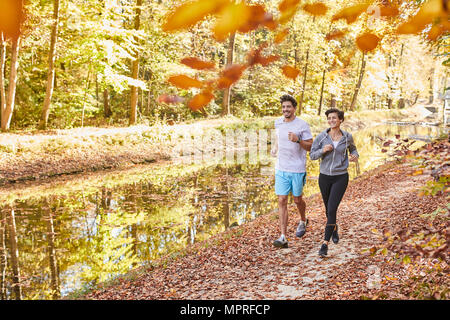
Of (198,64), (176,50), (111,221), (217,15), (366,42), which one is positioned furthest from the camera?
(176,50)

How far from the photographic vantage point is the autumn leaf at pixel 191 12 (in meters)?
1.64

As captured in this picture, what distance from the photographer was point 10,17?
1.38 meters

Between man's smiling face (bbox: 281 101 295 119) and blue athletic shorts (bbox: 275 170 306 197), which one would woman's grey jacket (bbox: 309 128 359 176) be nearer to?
blue athletic shorts (bbox: 275 170 306 197)

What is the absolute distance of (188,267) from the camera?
218 inches

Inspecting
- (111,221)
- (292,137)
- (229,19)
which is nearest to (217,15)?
(229,19)

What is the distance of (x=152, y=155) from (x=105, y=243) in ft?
35.4

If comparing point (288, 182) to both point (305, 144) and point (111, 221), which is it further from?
point (111, 221)

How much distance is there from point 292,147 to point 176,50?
67.8 feet

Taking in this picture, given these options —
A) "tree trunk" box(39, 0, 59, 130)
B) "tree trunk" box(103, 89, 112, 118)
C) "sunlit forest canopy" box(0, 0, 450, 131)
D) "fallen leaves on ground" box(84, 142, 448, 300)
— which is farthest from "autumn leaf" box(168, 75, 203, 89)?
"tree trunk" box(103, 89, 112, 118)

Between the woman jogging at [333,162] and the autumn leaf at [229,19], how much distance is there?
3547 millimetres

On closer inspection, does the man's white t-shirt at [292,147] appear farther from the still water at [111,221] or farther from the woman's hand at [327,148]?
the still water at [111,221]

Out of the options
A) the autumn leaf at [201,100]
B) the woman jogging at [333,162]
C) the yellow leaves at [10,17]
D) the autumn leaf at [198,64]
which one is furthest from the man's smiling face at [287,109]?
the yellow leaves at [10,17]
